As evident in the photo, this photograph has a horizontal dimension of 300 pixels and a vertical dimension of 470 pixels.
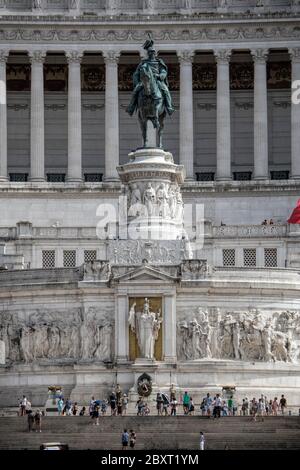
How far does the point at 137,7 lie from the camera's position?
14512 cm

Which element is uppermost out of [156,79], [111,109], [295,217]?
[111,109]

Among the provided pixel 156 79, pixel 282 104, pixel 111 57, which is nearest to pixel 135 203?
pixel 156 79

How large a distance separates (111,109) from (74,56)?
508 cm

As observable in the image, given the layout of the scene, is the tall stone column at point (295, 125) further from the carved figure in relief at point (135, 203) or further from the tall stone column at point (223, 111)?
the carved figure in relief at point (135, 203)

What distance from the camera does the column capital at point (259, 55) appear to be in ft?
464

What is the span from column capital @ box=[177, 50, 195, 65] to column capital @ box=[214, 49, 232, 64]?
1845mm

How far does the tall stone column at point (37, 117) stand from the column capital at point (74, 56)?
6.15 ft

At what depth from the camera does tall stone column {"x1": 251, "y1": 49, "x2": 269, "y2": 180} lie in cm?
13988

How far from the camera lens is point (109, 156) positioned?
14012 centimetres

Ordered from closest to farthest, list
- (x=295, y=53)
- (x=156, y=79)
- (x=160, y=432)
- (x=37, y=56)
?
A: (x=160, y=432) → (x=156, y=79) → (x=295, y=53) → (x=37, y=56)

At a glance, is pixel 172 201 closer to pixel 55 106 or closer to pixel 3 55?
pixel 3 55

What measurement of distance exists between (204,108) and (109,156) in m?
10.6
